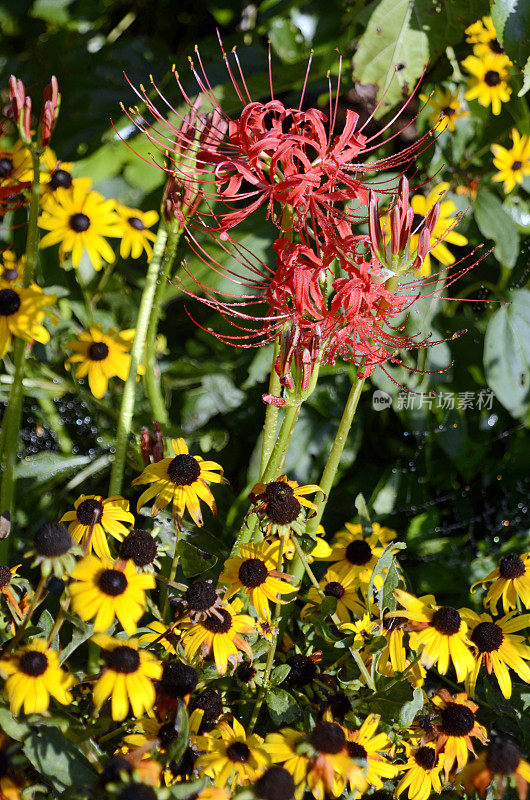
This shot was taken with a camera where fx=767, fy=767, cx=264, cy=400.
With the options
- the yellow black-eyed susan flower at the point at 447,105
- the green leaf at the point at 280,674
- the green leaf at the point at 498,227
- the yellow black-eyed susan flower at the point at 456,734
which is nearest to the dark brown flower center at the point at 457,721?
the yellow black-eyed susan flower at the point at 456,734

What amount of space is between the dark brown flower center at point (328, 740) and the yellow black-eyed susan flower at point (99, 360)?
396 mm

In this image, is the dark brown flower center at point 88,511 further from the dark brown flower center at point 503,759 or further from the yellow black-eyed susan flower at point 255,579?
the dark brown flower center at point 503,759

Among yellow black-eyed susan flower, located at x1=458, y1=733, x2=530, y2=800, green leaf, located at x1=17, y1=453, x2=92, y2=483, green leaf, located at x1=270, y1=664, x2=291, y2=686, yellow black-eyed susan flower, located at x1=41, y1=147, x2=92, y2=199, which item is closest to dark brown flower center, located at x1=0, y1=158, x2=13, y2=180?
yellow black-eyed susan flower, located at x1=41, y1=147, x2=92, y2=199

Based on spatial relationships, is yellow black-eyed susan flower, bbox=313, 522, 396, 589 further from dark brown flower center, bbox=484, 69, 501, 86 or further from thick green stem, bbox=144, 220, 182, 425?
dark brown flower center, bbox=484, 69, 501, 86

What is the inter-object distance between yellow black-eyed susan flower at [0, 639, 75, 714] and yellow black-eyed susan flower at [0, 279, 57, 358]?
0.91ft

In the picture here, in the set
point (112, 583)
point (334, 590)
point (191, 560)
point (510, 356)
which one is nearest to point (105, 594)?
point (112, 583)

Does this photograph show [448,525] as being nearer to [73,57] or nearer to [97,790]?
[97,790]

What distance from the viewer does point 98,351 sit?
0.73m

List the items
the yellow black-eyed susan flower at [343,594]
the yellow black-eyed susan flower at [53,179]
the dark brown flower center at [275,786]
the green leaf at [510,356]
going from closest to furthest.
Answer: the dark brown flower center at [275,786] < the yellow black-eyed susan flower at [343,594] < the yellow black-eyed susan flower at [53,179] < the green leaf at [510,356]

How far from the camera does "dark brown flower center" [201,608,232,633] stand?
48 cm

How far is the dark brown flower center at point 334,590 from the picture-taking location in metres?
0.58

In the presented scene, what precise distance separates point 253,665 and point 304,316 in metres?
0.24

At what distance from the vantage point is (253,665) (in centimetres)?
53

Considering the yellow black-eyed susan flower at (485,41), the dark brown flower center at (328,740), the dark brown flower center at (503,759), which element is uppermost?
the yellow black-eyed susan flower at (485,41)
